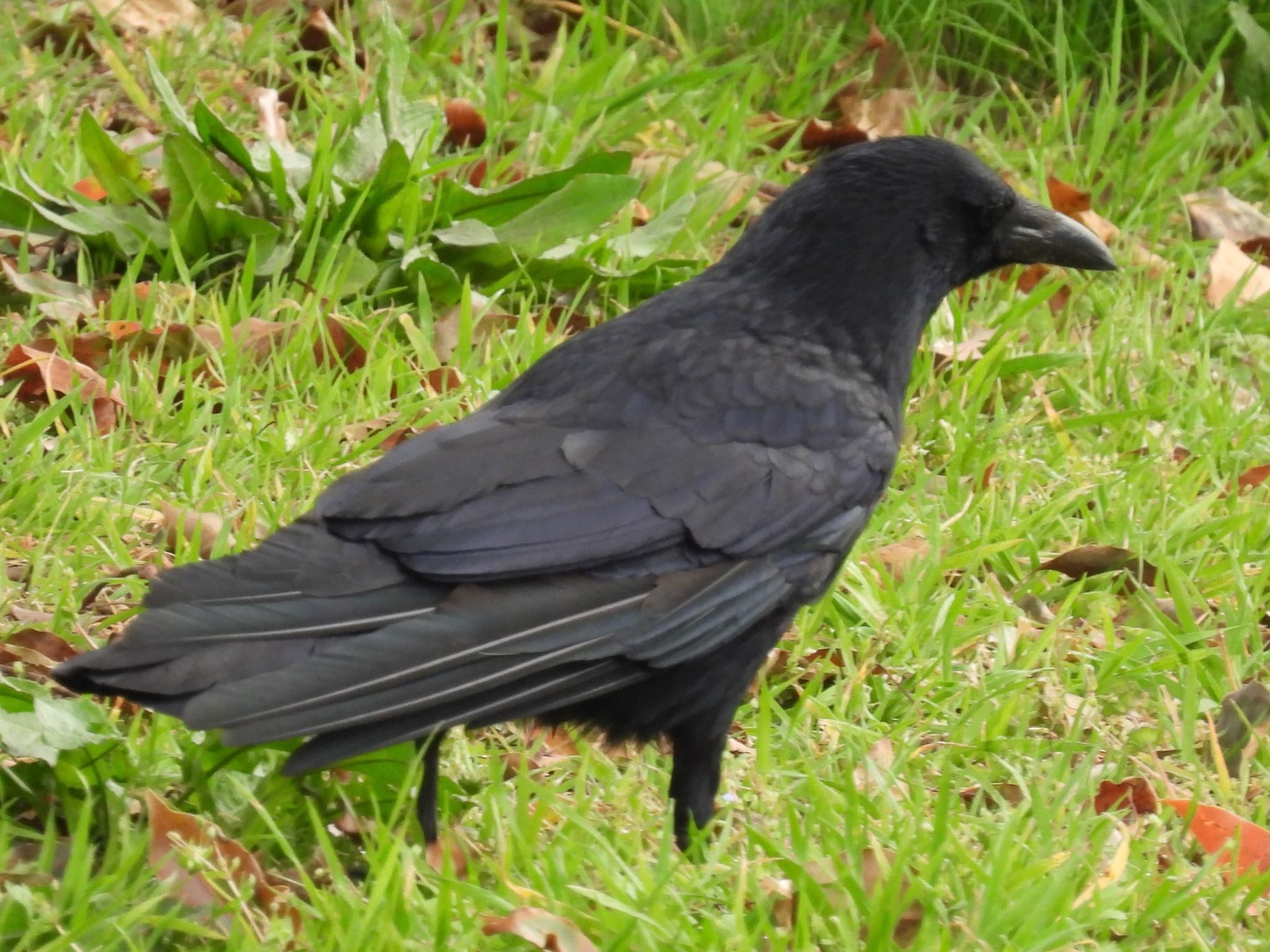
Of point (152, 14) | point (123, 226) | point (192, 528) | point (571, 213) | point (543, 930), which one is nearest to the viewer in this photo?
point (543, 930)

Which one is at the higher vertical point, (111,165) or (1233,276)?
(111,165)

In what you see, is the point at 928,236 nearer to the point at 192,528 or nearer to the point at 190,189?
the point at 192,528

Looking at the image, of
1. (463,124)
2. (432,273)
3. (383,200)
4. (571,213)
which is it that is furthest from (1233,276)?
(383,200)

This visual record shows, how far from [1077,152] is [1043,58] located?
1.73 feet

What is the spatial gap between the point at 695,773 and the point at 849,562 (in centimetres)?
85

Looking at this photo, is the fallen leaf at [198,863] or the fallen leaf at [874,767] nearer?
the fallen leaf at [198,863]

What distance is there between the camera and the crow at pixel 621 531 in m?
2.51

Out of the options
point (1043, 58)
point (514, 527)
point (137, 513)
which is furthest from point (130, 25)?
Answer: point (514, 527)

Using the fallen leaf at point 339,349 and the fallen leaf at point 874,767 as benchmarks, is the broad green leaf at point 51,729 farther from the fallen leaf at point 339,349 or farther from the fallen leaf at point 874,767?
the fallen leaf at point 339,349

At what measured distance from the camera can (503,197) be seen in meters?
4.48

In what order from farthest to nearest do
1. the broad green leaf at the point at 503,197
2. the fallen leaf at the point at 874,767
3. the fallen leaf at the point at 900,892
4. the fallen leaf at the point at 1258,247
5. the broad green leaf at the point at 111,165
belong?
the fallen leaf at the point at 1258,247, the broad green leaf at the point at 503,197, the broad green leaf at the point at 111,165, the fallen leaf at the point at 874,767, the fallen leaf at the point at 900,892

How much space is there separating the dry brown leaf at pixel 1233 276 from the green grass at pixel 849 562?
7 cm

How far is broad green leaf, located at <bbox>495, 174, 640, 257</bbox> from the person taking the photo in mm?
4383

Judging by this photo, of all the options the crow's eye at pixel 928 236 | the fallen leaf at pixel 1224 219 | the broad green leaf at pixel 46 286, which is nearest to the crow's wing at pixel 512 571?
the crow's eye at pixel 928 236
